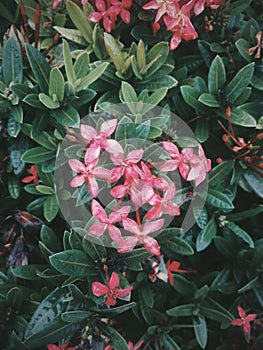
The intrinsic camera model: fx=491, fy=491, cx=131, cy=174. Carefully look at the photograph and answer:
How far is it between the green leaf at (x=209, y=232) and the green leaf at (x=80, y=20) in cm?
60

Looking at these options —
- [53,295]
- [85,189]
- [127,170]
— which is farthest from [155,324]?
[127,170]

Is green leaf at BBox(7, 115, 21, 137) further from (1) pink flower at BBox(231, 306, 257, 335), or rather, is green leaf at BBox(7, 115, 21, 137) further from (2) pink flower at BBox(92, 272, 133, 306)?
(1) pink flower at BBox(231, 306, 257, 335)

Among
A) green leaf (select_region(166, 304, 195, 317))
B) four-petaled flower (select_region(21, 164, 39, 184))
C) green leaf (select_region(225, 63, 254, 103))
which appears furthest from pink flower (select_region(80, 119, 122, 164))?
green leaf (select_region(166, 304, 195, 317))

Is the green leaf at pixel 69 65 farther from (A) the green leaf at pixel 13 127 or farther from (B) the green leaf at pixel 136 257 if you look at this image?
(B) the green leaf at pixel 136 257

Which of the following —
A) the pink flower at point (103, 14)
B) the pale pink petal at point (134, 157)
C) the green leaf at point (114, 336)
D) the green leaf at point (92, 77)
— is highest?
the pink flower at point (103, 14)

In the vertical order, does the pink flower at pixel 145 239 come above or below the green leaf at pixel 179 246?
Answer: above

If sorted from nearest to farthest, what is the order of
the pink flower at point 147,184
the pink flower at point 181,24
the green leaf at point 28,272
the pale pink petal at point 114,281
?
the pink flower at point 147,184, the pale pink petal at point 114,281, the pink flower at point 181,24, the green leaf at point 28,272

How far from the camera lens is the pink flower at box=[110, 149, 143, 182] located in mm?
990

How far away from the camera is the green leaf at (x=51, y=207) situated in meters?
1.29

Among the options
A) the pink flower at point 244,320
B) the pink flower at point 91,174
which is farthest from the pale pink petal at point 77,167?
the pink flower at point 244,320

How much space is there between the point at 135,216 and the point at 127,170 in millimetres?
212

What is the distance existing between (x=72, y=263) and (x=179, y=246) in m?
0.30

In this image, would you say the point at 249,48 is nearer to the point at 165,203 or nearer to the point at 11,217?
the point at 165,203

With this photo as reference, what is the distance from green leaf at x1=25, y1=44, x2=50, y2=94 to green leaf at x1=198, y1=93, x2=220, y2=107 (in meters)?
0.40
